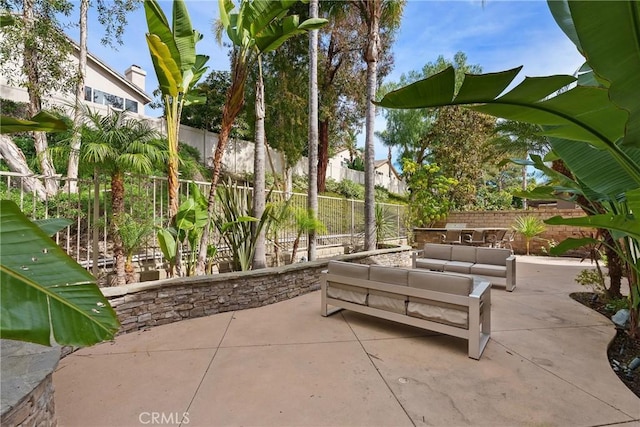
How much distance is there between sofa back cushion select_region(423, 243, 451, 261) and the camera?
6675 millimetres

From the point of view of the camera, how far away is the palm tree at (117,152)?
11.8ft

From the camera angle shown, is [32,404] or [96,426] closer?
[32,404]

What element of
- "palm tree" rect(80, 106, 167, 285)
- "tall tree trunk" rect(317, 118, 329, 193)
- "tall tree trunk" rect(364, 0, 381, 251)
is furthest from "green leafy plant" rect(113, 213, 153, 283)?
"tall tree trunk" rect(317, 118, 329, 193)

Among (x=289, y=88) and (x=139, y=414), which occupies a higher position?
(x=289, y=88)

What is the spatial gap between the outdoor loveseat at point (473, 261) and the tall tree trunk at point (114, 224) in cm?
564

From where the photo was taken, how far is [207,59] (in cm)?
489

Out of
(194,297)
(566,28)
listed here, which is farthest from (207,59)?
(566,28)

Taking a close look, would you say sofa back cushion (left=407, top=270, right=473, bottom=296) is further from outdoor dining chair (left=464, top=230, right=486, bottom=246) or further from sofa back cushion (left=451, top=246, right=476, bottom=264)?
outdoor dining chair (left=464, top=230, right=486, bottom=246)

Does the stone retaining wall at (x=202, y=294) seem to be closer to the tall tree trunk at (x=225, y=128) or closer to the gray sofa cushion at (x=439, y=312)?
the tall tree trunk at (x=225, y=128)

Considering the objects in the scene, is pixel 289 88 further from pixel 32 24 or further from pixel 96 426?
pixel 96 426

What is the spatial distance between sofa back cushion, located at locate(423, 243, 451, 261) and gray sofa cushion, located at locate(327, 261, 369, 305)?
11.7ft

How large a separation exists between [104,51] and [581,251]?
1656cm

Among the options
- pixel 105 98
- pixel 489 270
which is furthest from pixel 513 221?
pixel 105 98

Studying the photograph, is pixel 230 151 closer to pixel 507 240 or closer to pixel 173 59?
pixel 173 59
